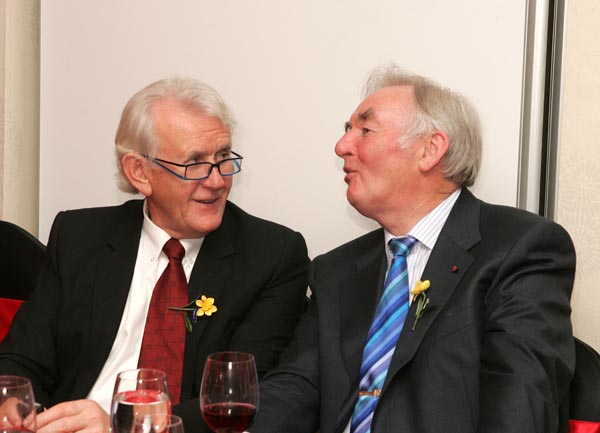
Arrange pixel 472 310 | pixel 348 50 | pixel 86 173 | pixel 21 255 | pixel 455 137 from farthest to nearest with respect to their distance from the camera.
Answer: pixel 86 173 → pixel 21 255 → pixel 348 50 → pixel 455 137 → pixel 472 310

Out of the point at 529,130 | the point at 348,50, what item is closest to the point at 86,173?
the point at 348,50

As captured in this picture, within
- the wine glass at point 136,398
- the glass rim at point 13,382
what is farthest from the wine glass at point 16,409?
the wine glass at point 136,398

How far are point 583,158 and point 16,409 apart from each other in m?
1.85

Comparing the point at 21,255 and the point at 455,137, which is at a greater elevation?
the point at 455,137

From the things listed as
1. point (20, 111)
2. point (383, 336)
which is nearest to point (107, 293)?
point (383, 336)

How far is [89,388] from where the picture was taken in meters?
2.73

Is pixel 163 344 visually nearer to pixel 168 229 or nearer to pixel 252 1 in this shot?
pixel 168 229

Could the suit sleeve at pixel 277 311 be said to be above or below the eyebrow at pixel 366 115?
below

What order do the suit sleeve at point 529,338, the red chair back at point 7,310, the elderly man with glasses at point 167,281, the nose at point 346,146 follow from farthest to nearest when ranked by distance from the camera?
the red chair back at point 7,310, the elderly man with glasses at point 167,281, the nose at point 346,146, the suit sleeve at point 529,338

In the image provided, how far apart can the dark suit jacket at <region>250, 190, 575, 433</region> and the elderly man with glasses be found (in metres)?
0.25

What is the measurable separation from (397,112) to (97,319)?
3.81 ft

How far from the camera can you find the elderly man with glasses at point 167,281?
2.75 metres

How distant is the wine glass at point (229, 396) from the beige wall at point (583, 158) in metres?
1.37

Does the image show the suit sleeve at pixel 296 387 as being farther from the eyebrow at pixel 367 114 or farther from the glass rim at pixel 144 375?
the glass rim at pixel 144 375
